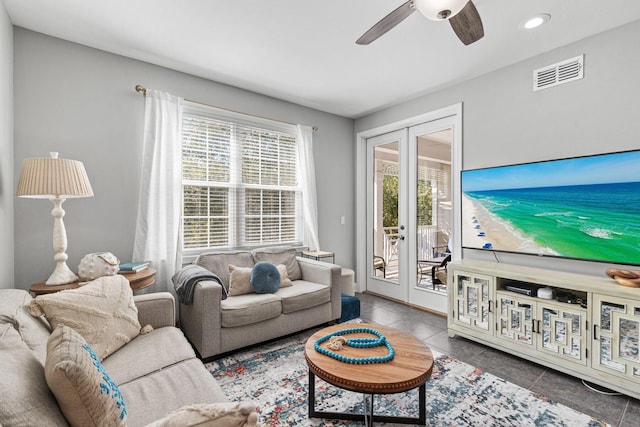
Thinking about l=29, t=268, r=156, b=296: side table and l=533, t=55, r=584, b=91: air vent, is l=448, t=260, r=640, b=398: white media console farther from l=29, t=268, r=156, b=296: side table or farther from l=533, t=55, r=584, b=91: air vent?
l=29, t=268, r=156, b=296: side table

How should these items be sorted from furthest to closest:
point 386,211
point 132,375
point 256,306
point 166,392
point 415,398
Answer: point 386,211, point 256,306, point 415,398, point 132,375, point 166,392

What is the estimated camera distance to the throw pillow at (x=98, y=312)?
1510 mm

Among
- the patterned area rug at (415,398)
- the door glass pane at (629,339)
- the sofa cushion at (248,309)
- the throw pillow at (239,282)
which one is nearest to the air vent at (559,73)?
the door glass pane at (629,339)

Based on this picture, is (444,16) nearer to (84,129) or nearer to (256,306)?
(256,306)

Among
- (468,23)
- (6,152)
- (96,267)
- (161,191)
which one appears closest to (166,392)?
(96,267)

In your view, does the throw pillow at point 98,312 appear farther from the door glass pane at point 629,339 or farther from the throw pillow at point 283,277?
the door glass pane at point 629,339

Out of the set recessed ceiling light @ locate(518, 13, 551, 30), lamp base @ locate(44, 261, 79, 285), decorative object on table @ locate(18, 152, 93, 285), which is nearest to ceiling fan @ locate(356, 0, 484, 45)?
recessed ceiling light @ locate(518, 13, 551, 30)

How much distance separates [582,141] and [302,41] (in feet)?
8.07

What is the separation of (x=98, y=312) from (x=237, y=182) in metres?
2.02

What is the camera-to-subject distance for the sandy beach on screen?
2707 mm

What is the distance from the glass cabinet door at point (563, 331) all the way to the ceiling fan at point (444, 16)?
6.69 ft

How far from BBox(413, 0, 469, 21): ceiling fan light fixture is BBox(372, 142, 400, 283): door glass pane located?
253 centimetres

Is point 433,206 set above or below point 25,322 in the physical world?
above

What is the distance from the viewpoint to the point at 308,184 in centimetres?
390
